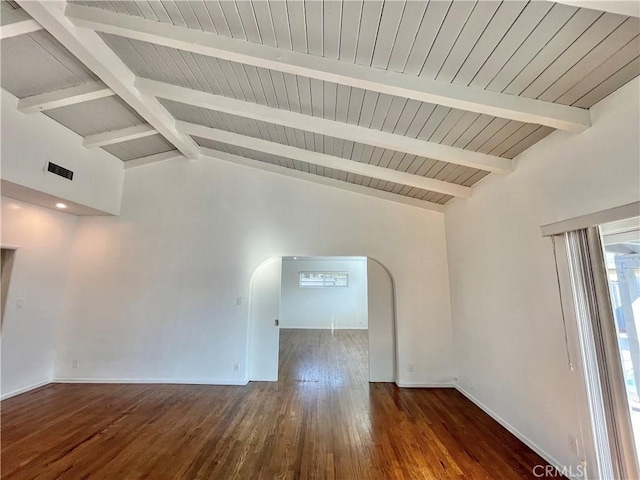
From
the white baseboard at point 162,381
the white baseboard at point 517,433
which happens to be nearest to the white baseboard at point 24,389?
the white baseboard at point 162,381

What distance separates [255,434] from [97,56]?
12.9 feet

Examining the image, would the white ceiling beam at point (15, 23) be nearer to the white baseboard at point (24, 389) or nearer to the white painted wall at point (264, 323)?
the white painted wall at point (264, 323)

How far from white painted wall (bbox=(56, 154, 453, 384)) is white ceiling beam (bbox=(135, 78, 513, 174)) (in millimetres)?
1809

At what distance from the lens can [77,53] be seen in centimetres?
245

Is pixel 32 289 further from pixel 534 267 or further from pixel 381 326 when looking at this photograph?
pixel 534 267

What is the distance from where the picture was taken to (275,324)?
468 cm

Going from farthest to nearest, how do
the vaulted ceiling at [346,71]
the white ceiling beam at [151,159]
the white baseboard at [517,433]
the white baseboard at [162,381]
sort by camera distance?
the white ceiling beam at [151,159], the white baseboard at [162,381], the white baseboard at [517,433], the vaulted ceiling at [346,71]

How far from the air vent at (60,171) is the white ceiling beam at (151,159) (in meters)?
1.10

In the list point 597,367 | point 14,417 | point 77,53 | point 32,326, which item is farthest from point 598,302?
point 32,326

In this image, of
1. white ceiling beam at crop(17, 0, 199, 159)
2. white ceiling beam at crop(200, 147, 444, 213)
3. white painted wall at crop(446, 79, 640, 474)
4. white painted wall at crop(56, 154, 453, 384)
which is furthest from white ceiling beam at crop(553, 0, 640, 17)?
white painted wall at crop(56, 154, 453, 384)

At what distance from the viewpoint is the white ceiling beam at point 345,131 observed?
294cm

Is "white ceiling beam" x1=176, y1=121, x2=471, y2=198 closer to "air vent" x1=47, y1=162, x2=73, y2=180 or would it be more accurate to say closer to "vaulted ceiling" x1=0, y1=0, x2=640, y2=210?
"vaulted ceiling" x1=0, y1=0, x2=640, y2=210

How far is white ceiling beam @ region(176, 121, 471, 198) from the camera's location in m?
3.85

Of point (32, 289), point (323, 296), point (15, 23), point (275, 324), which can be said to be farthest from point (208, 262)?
point (323, 296)
